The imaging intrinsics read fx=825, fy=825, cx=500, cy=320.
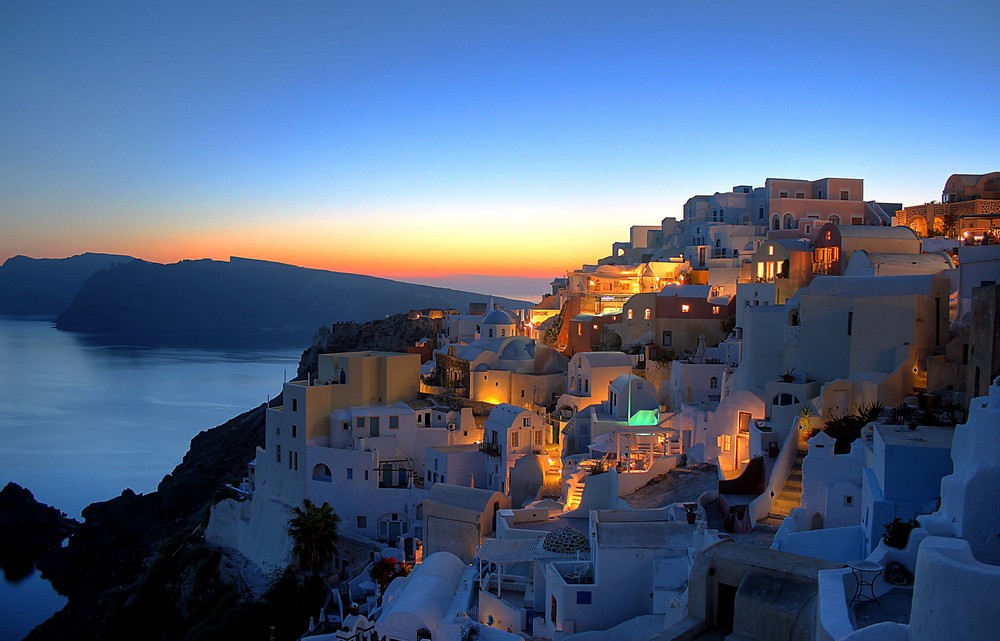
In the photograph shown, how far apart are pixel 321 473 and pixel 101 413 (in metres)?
57.9

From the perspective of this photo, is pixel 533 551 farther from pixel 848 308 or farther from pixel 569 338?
pixel 569 338

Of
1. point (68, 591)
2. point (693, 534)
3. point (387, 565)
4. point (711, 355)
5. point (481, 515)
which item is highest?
point (711, 355)

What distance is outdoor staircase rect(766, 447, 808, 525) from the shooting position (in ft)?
45.5

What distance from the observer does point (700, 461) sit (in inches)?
749

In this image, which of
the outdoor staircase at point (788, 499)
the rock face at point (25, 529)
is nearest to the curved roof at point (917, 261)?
the outdoor staircase at point (788, 499)

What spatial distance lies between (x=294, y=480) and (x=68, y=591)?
2039cm

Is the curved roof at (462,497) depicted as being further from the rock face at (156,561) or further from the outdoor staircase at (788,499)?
the outdoor staircase at (788,499)

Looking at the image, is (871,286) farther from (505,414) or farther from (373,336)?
(373,336)

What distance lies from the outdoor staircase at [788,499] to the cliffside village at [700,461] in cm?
5

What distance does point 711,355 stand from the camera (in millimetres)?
25641

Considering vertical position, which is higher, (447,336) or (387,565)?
(447,336)

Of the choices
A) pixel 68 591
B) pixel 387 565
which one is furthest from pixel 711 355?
pixel 68 591

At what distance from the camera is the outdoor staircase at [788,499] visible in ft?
45.5

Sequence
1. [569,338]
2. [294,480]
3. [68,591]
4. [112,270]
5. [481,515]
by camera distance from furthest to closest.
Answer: [112,270], [68,591], [569,338], [294,480], [481,515]
